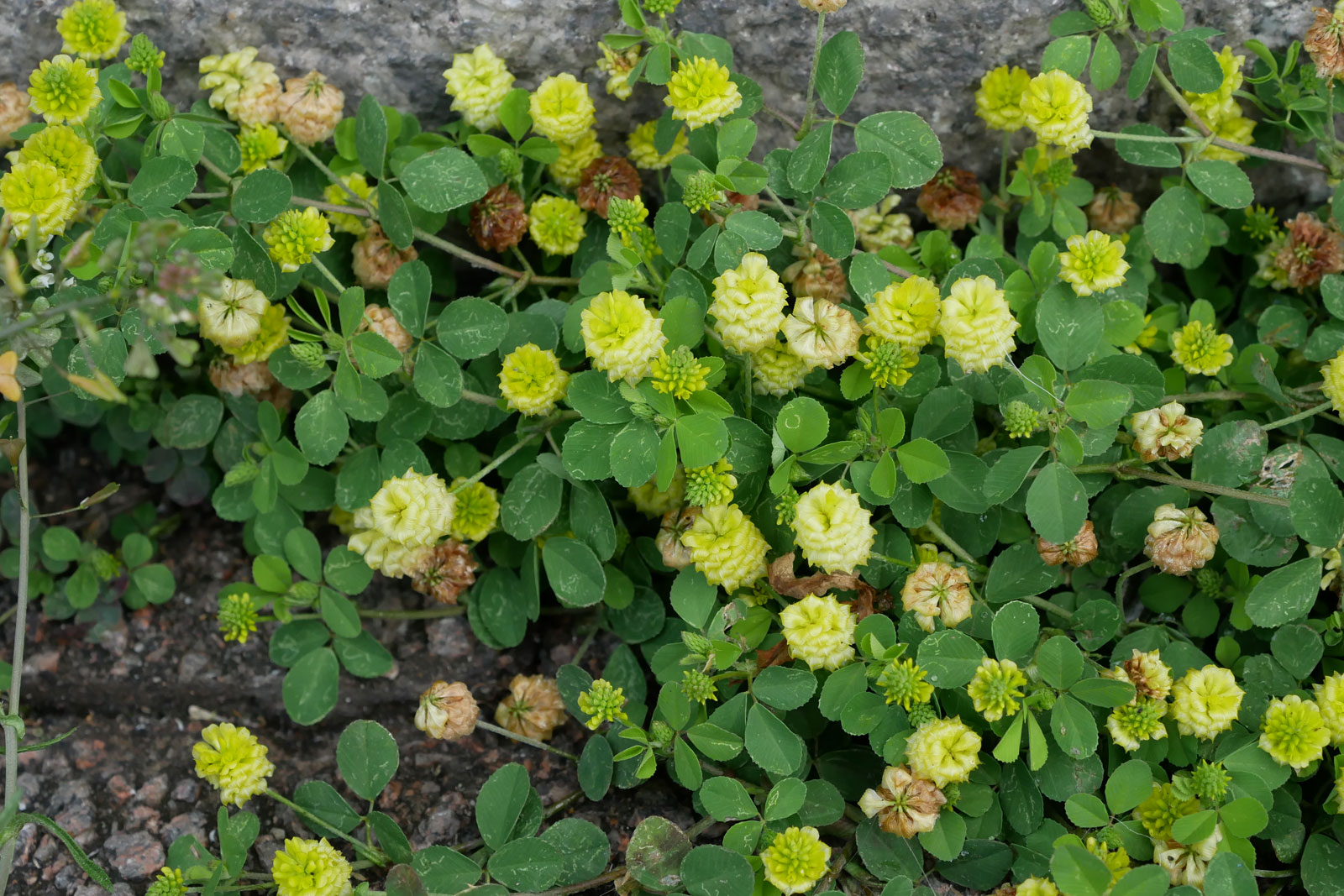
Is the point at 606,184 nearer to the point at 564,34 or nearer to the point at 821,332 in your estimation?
the point at 564,34

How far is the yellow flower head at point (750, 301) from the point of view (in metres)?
1.78

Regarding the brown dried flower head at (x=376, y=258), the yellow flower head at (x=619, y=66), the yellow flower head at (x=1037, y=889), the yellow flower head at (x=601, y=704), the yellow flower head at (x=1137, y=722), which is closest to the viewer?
the yellow flower head at (x=1037, y=889)

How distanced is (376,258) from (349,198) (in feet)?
0.43

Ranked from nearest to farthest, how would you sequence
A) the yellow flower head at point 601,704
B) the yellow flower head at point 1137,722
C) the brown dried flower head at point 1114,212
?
the yellow flower head at point 1137,722 → the yellow flower head at point 601,704 → the brown dried flower head at point 1114,212

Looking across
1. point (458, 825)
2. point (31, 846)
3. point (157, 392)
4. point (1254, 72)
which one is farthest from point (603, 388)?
point (1254, 72)

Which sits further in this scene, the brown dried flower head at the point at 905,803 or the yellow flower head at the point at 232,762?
the yellow flower head at the point at 232,762

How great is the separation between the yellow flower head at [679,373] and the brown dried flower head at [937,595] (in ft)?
1.61

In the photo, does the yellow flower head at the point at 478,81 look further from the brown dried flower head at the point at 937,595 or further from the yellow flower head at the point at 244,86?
the brown dried flower head at the point at 937,595

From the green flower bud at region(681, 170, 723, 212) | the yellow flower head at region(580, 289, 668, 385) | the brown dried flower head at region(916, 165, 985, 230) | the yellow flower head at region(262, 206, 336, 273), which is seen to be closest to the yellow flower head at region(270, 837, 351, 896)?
the yellow flower head at region(580, 289, 668, 385)

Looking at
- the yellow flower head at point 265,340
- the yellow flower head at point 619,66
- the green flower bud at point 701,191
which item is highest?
the yellow flower head at point 619,66

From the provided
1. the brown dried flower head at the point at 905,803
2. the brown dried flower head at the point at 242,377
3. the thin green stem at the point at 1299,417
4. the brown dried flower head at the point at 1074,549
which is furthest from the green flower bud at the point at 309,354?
the thin green stem at the point at 1299,417

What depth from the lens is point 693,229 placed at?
2158 millimetres

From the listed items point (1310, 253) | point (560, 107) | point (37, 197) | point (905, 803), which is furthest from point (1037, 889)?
point (37, 197)

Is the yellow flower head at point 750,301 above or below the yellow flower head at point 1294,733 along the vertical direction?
above
